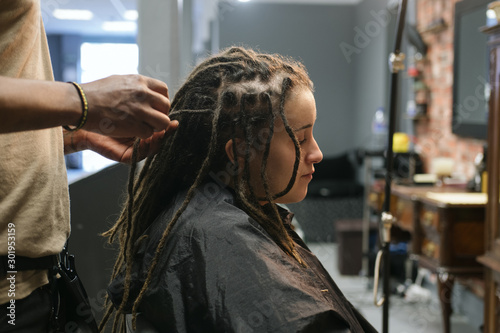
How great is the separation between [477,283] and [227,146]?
309 centimetres

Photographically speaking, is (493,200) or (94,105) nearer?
(94,105)

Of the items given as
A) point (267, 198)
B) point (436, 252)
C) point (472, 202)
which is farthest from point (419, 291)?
point (267, 198)

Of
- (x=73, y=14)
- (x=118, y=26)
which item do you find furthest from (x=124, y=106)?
(x=118, y=26)

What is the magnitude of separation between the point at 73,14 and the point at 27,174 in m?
10.1

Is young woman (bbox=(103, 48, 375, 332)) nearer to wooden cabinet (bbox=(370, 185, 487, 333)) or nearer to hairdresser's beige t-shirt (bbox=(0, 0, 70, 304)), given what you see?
hairdresser's beige t-shirt (bbox=(0, 0, 70, 304))

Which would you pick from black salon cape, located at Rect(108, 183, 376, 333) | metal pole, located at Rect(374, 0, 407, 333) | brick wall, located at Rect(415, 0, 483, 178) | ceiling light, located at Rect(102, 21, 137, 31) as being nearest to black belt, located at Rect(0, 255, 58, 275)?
black salon cape, located at Rect(108, 183, 376, 333)

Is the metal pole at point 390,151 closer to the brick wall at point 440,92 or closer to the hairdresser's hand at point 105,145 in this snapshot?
the hairdresser's hand at point 105,145

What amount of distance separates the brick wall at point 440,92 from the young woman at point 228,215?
308 centimetres

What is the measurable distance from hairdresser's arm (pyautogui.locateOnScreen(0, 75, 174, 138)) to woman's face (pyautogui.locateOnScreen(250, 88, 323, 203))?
0.31 m

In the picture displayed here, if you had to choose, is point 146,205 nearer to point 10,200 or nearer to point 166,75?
point 10,200

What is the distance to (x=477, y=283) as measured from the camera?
363cm

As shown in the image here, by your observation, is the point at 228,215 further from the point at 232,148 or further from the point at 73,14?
the point at 73,14

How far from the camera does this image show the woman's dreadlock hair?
112cm

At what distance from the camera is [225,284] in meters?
0.91
